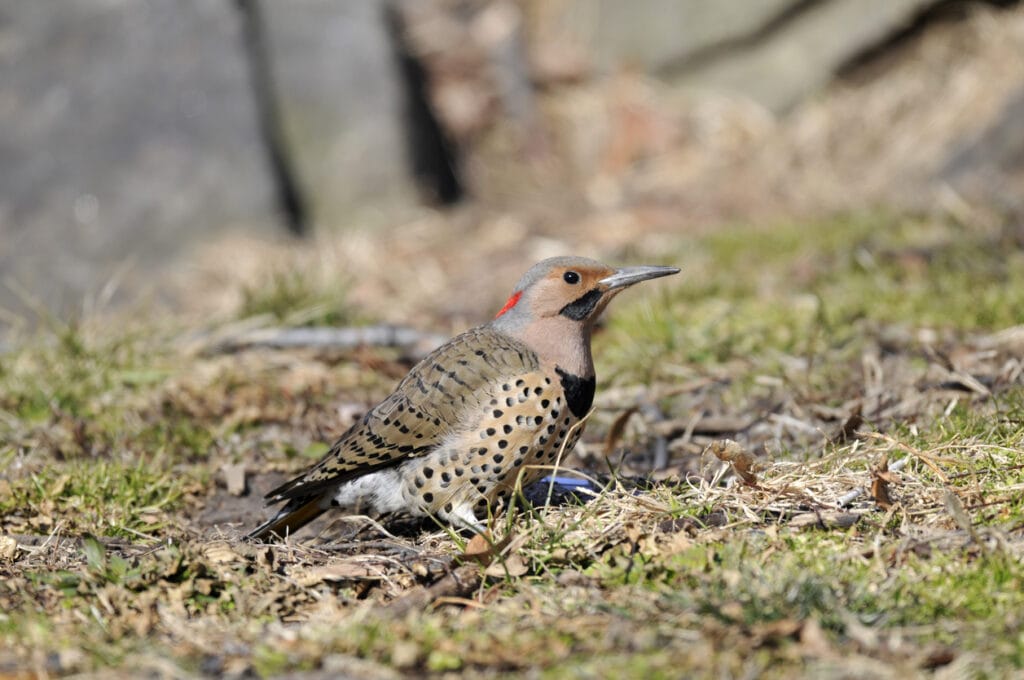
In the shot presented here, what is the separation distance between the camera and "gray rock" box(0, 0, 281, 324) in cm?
934

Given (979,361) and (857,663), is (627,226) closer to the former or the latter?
(979,361)

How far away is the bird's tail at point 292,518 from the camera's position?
4352 mm

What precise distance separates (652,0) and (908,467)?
8.95 metres

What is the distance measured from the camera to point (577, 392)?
4.29 m

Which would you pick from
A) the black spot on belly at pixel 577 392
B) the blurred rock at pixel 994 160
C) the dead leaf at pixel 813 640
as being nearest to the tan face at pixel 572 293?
the black spot on belly at pixel 577 392

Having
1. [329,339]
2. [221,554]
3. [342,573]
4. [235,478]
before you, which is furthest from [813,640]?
[329,339]

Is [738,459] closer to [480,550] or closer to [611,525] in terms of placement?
[611,525]

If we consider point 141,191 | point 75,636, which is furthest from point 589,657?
point 141,191

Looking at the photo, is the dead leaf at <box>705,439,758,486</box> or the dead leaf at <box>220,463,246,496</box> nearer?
the dead leaf at <box>705,439,758,486</box>

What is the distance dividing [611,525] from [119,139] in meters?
7.19

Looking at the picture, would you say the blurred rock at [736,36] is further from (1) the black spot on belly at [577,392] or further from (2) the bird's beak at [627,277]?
(1) the black spot on belly at [577,392]

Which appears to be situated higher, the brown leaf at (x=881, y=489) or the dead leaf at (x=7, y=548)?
the dead leaf at (x=7, y=548)

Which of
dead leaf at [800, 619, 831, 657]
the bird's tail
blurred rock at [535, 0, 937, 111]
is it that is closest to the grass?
dead leaf at [800, 619, 831, 657]

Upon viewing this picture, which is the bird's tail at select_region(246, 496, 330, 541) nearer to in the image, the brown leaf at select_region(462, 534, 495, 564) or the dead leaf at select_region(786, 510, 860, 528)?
the brown leaf at select_region(462, 534, 495, 564)
